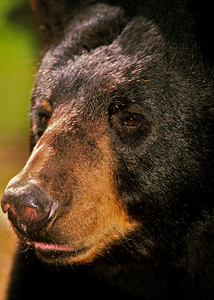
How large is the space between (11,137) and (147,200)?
506 cm

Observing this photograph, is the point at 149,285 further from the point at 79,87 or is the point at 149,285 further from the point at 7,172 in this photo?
the point at 7,172

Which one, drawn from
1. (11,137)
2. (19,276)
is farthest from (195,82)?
(11,137)

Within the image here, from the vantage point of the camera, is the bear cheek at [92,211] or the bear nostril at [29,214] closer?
the bear nostril at [29,214]

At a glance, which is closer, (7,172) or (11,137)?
(7,172)

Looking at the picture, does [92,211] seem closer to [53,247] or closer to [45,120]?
[53,247]

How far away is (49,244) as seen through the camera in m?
2.55

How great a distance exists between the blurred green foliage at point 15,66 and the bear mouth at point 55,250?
488 cm

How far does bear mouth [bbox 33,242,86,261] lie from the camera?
101 inches

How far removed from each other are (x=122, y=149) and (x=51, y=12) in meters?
1.46

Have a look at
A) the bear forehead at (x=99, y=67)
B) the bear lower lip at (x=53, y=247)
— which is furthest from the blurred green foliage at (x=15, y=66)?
the bear lower lip at (x=53, y=247)

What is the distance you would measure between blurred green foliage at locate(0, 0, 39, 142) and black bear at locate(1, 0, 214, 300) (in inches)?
A: 180

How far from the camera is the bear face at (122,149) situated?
2.45m

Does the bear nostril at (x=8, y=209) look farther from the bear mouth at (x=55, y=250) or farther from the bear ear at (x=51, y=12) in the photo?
the bear ear at (x=51, y=12)

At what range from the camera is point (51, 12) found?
11.7 feet
